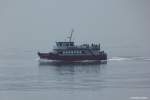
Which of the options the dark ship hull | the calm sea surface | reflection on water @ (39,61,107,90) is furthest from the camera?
the dark ship hull

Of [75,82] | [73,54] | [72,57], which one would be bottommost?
[75,82]

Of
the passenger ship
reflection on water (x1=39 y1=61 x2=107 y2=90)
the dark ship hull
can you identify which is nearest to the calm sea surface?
reflection on water (x1=39 y1=61 x2=107 y2=90)

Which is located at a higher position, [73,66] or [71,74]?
[73,66]

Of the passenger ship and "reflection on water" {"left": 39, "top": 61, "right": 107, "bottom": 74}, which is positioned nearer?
"reflection on water" {"left": 39, "top": 61, "right": 107, "bottom": 74}

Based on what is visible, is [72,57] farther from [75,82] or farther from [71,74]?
[75,82]

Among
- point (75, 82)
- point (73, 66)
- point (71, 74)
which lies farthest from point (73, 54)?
point (75, 82)

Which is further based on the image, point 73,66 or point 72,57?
point 72,57

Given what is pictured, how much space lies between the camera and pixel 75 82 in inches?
3095

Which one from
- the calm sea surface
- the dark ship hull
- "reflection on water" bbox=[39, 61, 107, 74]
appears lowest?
the calm sea surface

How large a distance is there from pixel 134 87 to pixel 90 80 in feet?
36.7

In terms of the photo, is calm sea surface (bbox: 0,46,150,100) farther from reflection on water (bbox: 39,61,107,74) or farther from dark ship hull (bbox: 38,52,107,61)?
dark ship hull (bbox: 38,52,107,61)

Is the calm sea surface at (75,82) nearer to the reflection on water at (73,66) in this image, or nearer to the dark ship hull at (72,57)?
the reflection on water at (73,66)

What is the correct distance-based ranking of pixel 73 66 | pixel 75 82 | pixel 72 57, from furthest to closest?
1. pixel 72 57
2. pixel 73 66
3. pixel 75 82

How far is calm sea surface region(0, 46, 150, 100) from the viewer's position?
212 ft
